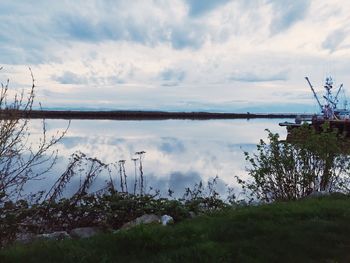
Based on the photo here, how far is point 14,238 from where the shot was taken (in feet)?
27.3

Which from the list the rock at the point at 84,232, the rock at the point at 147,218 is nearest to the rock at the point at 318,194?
the rock at the point at 147,218

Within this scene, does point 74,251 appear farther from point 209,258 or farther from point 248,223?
point 248,223

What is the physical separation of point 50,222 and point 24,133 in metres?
2.52

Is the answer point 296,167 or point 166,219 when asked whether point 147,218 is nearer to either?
point 166,219

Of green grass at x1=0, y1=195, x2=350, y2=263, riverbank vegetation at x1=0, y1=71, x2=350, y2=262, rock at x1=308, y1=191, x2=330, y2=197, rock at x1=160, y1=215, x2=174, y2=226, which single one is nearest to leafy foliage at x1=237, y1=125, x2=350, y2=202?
riverbank vegetation at x1=0, y1=71, x2=350, y2=262

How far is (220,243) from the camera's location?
7.03 m

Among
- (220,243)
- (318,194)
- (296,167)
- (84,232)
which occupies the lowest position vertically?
(84,232)

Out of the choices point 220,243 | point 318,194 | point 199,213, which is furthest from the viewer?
point 318,194

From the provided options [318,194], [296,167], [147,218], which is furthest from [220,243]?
[296,167]

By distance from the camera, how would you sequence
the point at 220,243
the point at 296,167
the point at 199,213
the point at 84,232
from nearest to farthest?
the point at 220,243 < the point at 84,232 < the point at 199,213 < the point at 296,167

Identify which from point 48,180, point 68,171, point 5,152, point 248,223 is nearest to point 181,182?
point 48,180

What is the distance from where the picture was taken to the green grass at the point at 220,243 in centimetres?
634

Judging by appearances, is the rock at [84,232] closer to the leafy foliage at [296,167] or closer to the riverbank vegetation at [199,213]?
the riverbank vegetation at [199,213]

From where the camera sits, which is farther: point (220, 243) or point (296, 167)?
point (296, 167)
